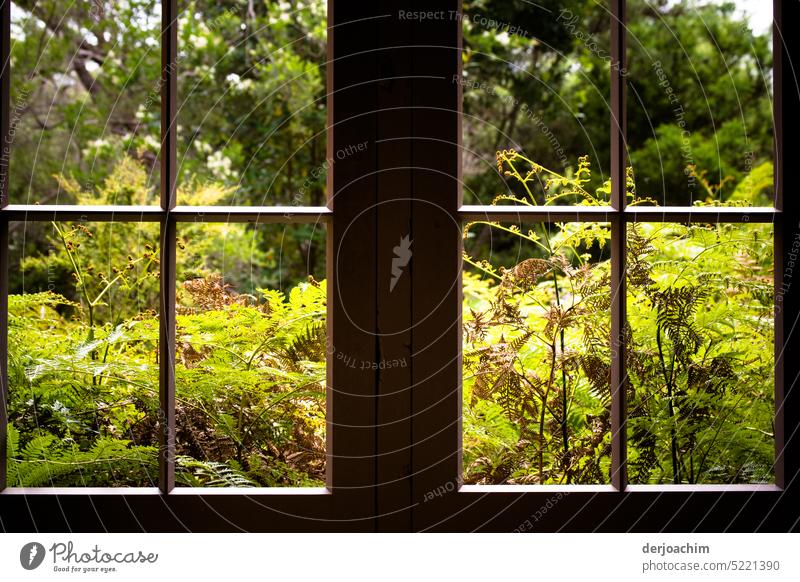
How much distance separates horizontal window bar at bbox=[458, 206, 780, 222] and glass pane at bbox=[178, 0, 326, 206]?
275 cm

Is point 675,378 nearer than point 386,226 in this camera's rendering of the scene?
No

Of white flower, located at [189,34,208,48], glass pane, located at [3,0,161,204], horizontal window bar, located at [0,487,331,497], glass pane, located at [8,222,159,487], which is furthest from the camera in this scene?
glass pane, located at [3,0,161,204]

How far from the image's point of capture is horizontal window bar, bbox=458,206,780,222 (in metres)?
1.12

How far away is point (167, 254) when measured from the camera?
1.11 metres

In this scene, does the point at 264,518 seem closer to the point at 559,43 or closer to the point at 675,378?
the point at 675,378

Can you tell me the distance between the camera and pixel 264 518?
3.61ft

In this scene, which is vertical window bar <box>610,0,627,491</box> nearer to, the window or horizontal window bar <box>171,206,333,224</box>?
the window

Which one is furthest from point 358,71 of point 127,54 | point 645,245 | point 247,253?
point 127,54

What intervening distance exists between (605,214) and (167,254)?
2.20 ft

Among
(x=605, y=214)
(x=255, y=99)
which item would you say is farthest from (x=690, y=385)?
(x=255, y=99)

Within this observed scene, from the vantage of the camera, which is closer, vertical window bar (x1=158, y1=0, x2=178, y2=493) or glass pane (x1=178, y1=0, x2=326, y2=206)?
vertical window bar (x1=158, y1=0, x2=178, y2=493)

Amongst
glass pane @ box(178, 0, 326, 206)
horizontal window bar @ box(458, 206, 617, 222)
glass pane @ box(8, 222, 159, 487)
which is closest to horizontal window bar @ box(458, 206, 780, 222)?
horizontal window bar @ box(458, 206, 617, 222)

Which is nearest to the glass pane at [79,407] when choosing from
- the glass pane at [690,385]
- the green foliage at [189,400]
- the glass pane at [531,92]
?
the green foliage at [189,400]

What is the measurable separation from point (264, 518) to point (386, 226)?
0.47 m
